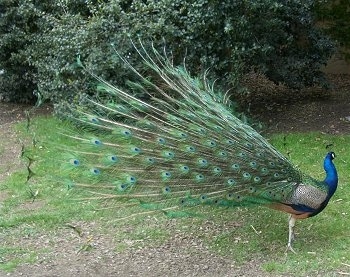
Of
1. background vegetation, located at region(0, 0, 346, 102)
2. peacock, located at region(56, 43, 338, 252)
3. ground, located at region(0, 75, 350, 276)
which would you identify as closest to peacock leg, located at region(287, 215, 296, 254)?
peacock, located at region(56, 43, 338, 252)

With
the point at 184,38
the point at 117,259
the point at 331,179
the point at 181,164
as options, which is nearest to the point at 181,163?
the point at 181,164

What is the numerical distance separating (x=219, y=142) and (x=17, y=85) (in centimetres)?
644

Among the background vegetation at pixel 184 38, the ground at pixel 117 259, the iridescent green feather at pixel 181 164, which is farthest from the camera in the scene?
the background vegetation at pixel 184 38

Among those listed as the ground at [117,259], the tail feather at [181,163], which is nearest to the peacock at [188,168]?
the tail feather at [181,163]

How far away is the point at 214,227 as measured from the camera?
19.0 ft

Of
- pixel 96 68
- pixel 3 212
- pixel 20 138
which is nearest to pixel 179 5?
pixel 96 68

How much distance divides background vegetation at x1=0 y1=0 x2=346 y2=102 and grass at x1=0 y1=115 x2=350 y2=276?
76.3 inches

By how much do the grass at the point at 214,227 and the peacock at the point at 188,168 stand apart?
26 centimetres

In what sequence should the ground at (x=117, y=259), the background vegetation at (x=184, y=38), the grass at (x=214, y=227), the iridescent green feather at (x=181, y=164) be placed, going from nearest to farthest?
the iridescent green feather at (x=181, y=164) < the ground at (x=117, y=259) < the grass at (x=214, y=227) < the background vegetation at (x=184, y=38)

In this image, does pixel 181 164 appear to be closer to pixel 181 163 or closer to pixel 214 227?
pixel 181 163

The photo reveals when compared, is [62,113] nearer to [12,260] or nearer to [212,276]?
[12,260]

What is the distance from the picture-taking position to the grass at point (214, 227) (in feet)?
17.0

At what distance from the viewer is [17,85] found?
35.4ft

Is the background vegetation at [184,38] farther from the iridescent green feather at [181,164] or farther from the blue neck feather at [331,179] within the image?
the blue neck feather at [331,179]
